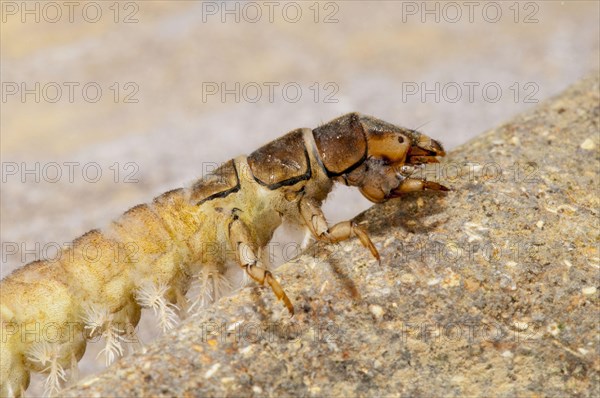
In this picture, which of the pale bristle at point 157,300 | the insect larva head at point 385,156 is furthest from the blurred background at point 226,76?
the pale bristle at point 157,300

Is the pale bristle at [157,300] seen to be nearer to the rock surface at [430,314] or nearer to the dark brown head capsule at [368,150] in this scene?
the rock surface at [430,314]

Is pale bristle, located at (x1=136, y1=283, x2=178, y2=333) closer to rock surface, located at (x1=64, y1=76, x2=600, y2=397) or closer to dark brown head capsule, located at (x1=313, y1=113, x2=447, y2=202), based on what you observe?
rock surface, located at (x1=64, y1=76, x2=600, y2=397)

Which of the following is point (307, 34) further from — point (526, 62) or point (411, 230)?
point (411, 230)

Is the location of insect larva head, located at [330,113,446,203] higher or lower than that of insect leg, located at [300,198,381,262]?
higher

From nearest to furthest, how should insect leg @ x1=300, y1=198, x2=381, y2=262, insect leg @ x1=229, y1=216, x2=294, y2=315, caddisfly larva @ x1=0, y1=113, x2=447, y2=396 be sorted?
insect leg @ x1=229, y1=216, x2=294, y2=315 → insect leg @ x1=300, y1=198, x2=381, y2=262 → caddisfly larva @ x1=0, y1=113, x2=447, y2=396

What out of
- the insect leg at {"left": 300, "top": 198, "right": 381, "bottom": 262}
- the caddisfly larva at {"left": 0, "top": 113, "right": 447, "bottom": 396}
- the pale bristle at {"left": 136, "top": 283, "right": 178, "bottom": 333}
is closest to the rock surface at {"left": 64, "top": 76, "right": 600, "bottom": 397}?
the insect leg at {"left": 300, "top": 198, "right": 381, "bottom": 262}

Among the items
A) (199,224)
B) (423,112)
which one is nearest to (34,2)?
(423,112)
